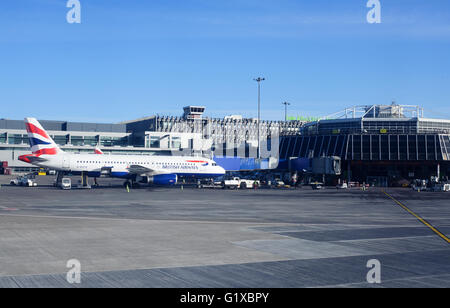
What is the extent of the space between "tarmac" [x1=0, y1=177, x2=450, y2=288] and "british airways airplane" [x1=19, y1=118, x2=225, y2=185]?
33.9 metres

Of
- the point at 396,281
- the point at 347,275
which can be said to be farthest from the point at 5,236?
the point at 396,281

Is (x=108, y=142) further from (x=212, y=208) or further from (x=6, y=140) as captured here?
(x=212, y=208)

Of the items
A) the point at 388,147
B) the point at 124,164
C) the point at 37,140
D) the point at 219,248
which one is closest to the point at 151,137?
the point at 124,164

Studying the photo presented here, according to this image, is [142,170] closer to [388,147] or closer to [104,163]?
[104,163]

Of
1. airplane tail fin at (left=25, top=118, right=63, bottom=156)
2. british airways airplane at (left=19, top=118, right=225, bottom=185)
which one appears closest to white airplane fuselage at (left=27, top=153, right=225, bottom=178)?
british airways airplane at (left=19, top=118, right=225, bottom=185)

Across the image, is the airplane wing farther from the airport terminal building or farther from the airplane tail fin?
the airport terminal building

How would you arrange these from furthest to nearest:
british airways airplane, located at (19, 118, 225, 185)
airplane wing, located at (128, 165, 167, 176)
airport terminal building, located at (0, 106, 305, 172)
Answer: airport terminal building, located at (0, 106, 305, 172)
airplane wing, located at (128, 165, 167, 176)
british airways airplane, located at (19, 118, 225, 185)

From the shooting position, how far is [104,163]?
7050cm

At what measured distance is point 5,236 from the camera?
22828mm

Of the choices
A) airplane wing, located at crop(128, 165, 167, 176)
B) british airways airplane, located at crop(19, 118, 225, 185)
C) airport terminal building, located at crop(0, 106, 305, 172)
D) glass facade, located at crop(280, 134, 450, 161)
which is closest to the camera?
british airways airplane, located at crop(19, 118, 225, 185)

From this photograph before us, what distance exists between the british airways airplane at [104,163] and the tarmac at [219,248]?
33865 millimetres

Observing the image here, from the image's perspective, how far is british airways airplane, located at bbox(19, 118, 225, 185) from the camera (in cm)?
6819

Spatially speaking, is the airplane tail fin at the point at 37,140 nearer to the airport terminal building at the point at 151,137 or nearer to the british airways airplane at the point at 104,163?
the british airways airplane at the point at 104,163

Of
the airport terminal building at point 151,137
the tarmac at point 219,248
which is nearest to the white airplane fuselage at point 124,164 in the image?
the tarmac at point 219,248
